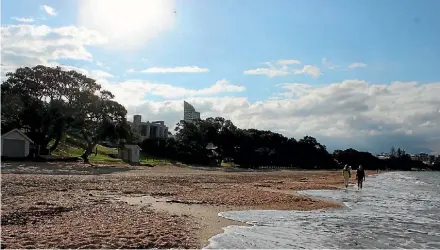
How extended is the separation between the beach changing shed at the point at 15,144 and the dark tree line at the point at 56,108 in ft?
7.95

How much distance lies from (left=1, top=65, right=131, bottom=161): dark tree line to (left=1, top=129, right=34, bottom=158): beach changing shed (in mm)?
2424

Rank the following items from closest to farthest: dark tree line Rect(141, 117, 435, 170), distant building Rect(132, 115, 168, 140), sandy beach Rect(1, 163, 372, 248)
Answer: sandy beach Rect(1, 163, 372, 248)
dark tree line Rect(141, 117, 435, 170)
distant building Rect(132, 115, 168, 140)

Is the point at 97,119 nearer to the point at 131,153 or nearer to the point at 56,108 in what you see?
the point at 56,108

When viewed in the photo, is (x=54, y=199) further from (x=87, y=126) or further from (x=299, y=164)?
(x=299, y=164)

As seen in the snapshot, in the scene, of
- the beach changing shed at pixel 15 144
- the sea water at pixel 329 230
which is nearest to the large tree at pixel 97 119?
the beach changing shed at pixel 15 144

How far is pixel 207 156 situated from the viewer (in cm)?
7412

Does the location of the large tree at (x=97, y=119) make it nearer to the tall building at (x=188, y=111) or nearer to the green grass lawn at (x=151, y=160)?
the green grass lawn at (x=151, y=160)

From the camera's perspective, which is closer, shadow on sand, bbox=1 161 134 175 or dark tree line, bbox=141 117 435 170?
shadow on sand, bbox=1 161 134 175

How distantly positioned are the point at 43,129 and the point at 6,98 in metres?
5.21

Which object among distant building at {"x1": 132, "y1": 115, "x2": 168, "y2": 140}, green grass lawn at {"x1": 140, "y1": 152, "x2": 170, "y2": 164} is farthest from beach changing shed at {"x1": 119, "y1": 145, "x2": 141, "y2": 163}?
distant building at {"x1": 132, "y1": 115, "x2": 168, "y2": 140}

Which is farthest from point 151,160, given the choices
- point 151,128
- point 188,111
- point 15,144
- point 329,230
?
point 188,111

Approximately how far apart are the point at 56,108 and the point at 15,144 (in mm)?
5687

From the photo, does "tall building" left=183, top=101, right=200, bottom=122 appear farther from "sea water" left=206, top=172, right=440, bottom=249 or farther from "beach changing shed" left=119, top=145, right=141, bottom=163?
"sea water" left=206, top=172, right=440, bottom=249

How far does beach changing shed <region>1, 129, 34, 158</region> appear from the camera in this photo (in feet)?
138
